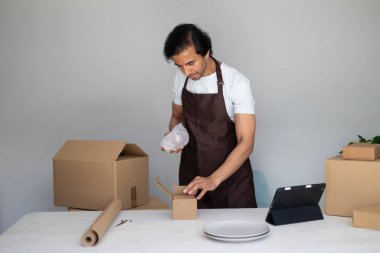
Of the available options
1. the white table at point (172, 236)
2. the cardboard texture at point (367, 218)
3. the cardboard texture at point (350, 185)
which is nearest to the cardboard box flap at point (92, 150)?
the white table at point (172, 236)

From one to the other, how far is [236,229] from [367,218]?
453 millimetres

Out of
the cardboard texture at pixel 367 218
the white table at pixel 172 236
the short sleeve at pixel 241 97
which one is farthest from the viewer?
the short sleeve at pixel 241 97

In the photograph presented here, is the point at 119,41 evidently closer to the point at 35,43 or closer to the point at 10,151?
the point at 35,43

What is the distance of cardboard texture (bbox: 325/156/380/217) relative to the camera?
69.4 inches

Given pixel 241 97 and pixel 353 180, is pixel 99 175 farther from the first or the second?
pixel 353 180

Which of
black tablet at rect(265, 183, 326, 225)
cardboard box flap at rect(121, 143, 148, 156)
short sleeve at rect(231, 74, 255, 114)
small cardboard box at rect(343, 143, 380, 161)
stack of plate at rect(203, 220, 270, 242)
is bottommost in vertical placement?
stack of plate at rect(203, 220, 270, 242)

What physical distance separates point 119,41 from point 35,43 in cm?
61

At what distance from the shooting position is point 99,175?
87.4 inches

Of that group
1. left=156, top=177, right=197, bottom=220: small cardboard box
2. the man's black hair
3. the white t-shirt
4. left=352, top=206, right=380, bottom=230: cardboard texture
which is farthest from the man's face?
left=352, top=206, right=380, bottom=230: cardboard texture

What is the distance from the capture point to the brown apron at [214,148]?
2502mm

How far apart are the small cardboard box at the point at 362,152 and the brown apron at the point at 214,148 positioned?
79 cm

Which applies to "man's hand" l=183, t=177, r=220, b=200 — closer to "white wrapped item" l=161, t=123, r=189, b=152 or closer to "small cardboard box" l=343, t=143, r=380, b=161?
"white wrapped item" l=161, t=123, r=189, b=152

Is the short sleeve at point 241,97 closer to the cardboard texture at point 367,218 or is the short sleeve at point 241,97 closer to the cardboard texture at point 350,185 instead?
the cardboard texture at point 350,185

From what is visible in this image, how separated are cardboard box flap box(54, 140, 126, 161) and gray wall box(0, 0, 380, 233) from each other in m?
1.10
